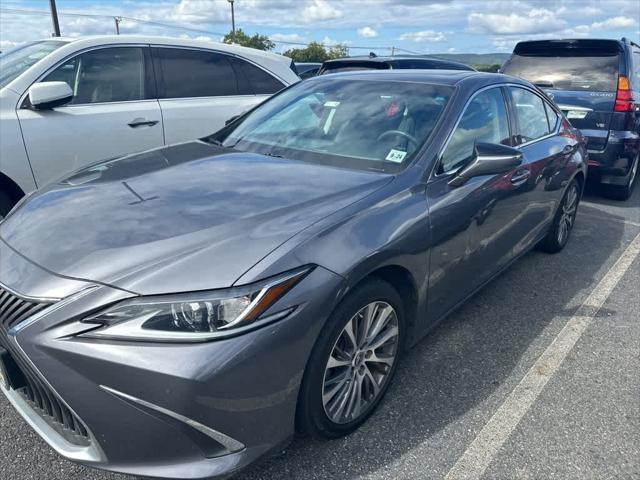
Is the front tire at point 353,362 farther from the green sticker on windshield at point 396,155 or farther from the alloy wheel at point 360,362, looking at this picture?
the green sticker on windshield at point 396,155

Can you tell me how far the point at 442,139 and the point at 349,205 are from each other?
0.83 m

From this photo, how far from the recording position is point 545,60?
22.7 feet

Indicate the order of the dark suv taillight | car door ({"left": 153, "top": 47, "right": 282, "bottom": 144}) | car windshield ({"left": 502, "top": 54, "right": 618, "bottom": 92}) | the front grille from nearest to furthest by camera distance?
the front grille < car door ({"left": 153, "top": 47, "right": 282, "bottom": 144}) < the dark suv taillight < car windshield ({"left": 502, "top": 54, "right": 618, "bottom": 92})

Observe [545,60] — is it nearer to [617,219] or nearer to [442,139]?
[617,219]

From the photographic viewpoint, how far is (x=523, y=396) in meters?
2.72

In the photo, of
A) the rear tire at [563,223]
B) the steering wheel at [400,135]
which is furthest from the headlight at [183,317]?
the rear tire at [563,223]

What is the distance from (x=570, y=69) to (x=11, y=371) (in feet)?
22.5

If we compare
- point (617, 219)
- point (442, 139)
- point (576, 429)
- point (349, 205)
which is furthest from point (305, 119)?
point (617, 219)

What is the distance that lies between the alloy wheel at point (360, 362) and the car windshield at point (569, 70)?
5.28 m

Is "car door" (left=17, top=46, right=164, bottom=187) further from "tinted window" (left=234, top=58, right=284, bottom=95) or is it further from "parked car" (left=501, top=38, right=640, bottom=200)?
"parked car" (left=501, top=38, right=640, bottom=200)

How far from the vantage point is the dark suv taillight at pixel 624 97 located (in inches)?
238

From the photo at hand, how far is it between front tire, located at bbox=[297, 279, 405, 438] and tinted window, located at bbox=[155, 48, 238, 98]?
3.44 meters

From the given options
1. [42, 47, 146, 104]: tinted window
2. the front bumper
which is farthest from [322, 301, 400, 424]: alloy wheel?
[42, 47, 146, 104]: tinted window

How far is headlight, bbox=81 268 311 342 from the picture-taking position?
5.68ft
